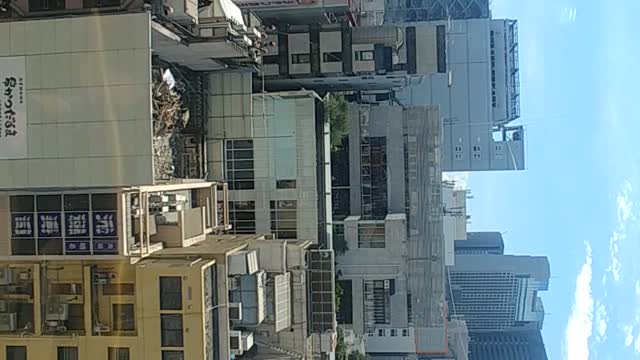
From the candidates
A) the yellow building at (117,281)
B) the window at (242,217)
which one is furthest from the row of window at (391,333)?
the yellow building at (117,281)

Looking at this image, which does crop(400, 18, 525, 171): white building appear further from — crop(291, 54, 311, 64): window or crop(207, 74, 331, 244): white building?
crop(207, 74, 331, 244): white building

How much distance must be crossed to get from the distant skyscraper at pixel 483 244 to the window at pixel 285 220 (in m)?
31.4

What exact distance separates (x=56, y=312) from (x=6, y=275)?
111 centimetres

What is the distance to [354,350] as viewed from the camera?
24.6m

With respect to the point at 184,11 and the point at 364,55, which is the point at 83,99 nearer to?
the point at 184,11

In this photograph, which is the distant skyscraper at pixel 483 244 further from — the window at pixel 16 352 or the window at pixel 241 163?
the window at pixel 16 352

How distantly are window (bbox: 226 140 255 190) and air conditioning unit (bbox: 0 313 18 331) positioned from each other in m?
6.79

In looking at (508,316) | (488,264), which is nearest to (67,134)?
(488,264)

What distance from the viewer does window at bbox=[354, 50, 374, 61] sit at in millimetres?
20909

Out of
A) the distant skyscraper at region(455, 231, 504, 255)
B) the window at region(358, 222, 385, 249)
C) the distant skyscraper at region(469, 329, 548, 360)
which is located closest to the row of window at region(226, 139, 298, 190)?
the window at region(358, 222, 385, 249)

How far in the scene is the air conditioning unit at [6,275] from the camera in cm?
1368

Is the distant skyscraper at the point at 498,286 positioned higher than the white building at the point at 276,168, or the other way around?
the white building at the point at 276,168

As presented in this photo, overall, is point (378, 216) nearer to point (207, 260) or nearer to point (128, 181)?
point (207, 260)

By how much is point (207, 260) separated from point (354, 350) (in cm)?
1132
